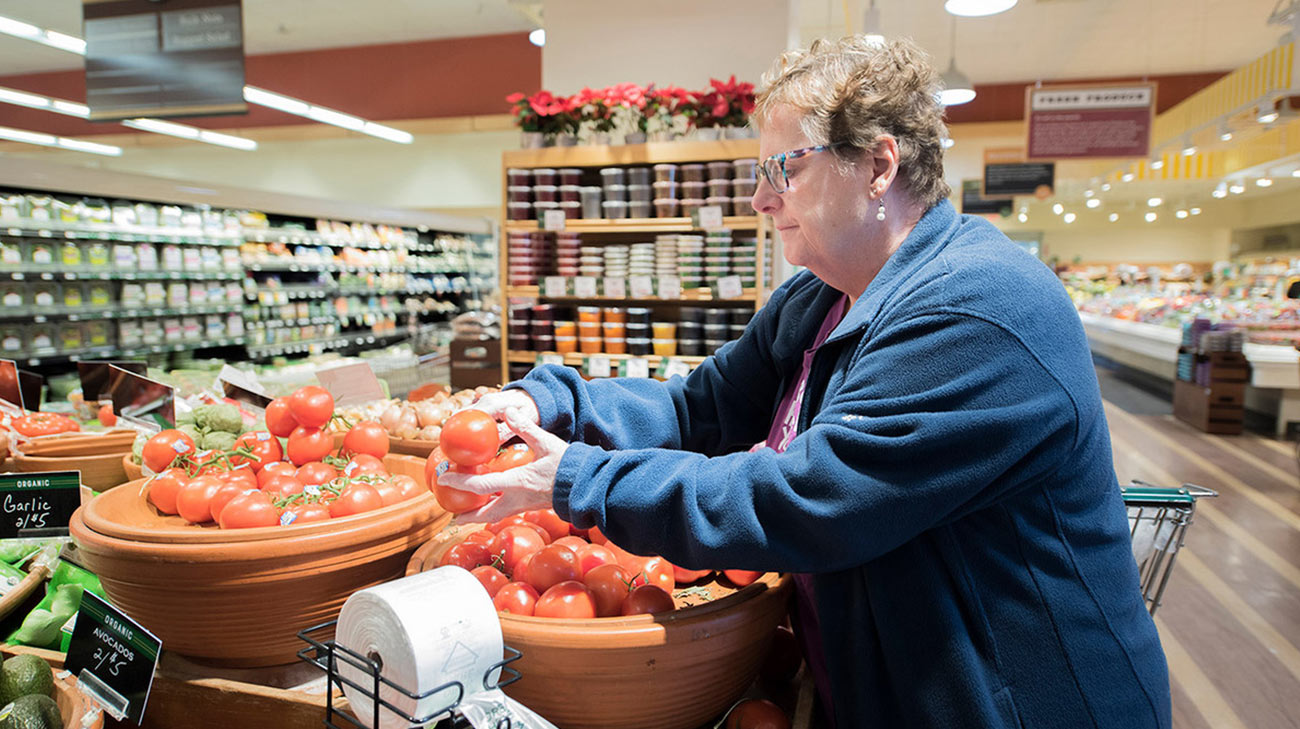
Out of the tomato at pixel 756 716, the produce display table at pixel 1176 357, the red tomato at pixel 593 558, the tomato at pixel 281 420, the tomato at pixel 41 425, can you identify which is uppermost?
the tomato at pixel 281 420

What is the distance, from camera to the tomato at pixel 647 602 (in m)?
1.24

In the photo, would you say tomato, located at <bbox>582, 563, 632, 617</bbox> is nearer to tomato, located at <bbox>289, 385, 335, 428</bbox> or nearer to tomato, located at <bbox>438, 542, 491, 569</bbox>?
tomato, located at <bbox>438, 542, 491, 569</bbox>

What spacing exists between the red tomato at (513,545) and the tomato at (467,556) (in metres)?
0.02

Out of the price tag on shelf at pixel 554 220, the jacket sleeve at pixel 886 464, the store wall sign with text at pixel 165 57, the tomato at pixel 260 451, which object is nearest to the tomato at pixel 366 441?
the tomato at pixel 260 451

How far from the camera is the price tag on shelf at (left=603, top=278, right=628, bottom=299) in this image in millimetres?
4602

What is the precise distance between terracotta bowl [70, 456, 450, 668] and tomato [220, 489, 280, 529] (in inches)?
3.1

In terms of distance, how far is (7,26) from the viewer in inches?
242

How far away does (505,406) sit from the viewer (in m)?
1.42

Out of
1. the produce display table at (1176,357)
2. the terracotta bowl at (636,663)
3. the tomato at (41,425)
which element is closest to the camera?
the terracotta bowl at (636,663)

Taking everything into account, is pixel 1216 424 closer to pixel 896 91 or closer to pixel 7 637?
pixel 896 91

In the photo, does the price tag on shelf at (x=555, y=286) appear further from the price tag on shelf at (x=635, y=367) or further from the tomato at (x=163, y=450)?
the tomato at (x=163, y=450)

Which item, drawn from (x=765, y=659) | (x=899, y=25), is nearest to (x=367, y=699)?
(x=765, y=659)

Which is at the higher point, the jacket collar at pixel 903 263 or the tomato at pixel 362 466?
the jacket collar at pixel 903 263

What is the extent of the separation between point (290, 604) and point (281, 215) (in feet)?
28.5
